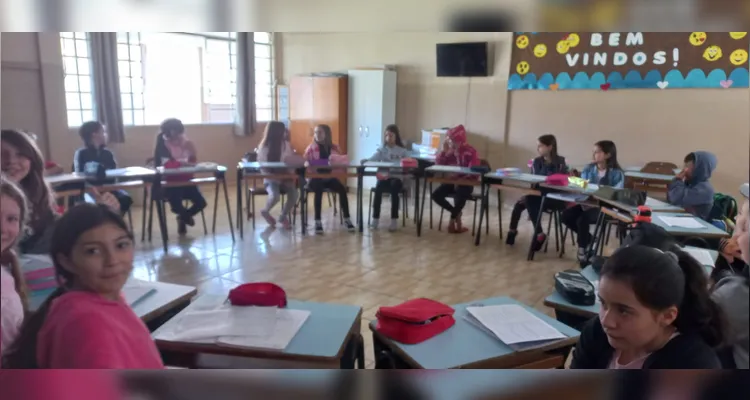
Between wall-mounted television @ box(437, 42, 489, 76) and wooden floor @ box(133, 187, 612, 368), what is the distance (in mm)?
535

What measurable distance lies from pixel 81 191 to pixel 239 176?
49 cm

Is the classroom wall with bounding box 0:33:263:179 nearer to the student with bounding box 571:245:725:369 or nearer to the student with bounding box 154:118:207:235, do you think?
the student with bounding box 154:118:207:235

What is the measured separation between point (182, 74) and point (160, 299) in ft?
1.65

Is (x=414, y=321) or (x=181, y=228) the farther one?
(x=181, y=228)

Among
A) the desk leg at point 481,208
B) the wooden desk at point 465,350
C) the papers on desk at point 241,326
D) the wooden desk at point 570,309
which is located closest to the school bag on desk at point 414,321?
the wooden desk at point 465,350

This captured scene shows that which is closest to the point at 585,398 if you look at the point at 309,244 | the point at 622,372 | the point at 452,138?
the point at 622,372

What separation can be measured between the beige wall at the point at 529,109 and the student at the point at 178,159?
28cm

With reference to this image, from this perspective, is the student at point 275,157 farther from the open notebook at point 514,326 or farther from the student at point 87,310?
the open notebook at point 514,326

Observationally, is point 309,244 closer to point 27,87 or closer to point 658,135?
point 27,87

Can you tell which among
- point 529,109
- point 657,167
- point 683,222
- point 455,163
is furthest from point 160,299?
point 529,109

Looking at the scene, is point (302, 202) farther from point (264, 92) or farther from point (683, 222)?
point (683, 222)

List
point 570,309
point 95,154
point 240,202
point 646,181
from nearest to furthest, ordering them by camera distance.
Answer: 1. point 95,154
2. point 570,309
3. point 240,202
4. point 646,181

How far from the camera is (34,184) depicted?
2.52ft

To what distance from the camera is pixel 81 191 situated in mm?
852
